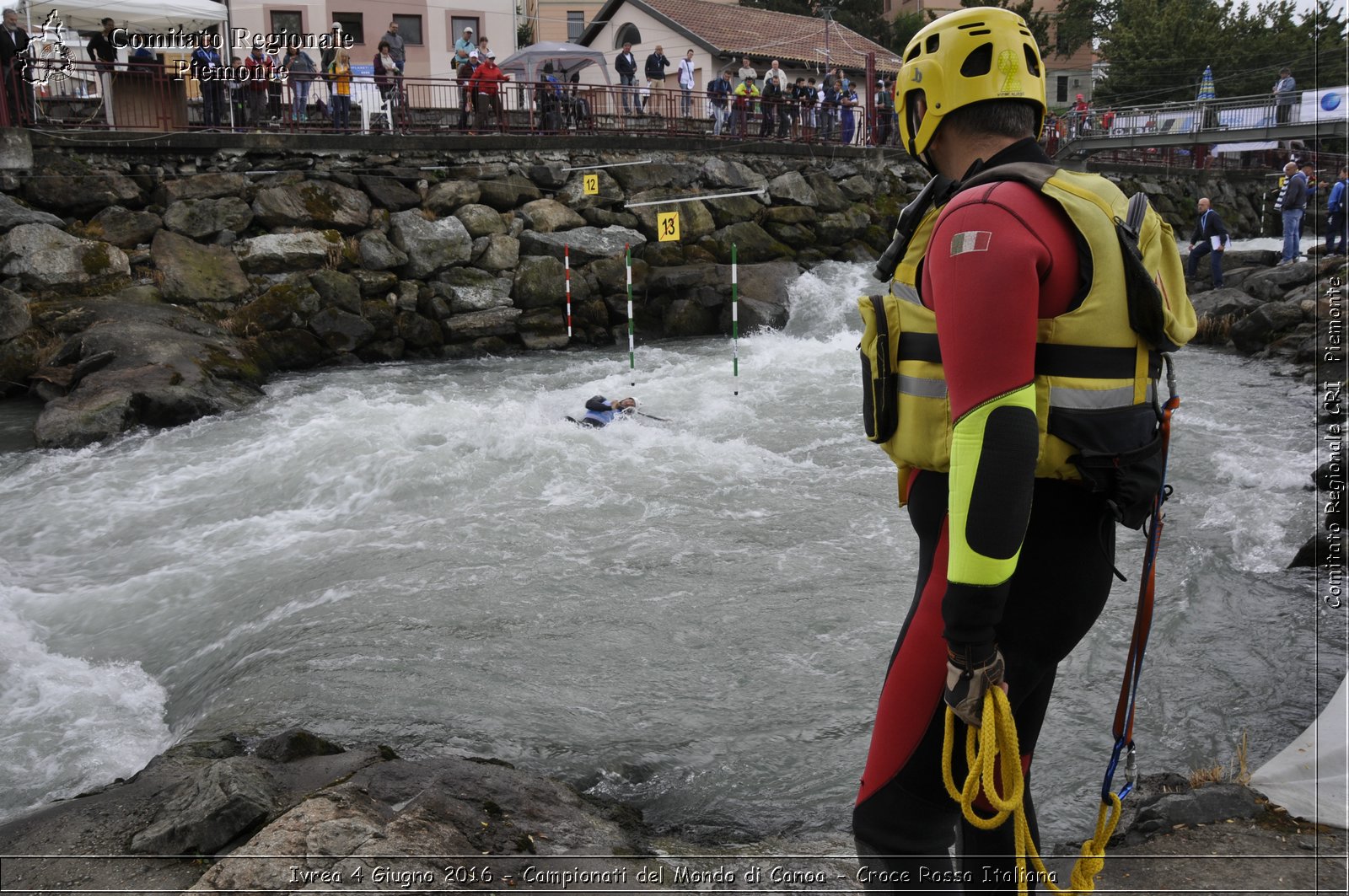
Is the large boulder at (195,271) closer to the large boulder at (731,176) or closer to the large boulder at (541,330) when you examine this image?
the large boulder at (541,330)

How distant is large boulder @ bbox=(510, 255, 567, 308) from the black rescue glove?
15136 millimetres

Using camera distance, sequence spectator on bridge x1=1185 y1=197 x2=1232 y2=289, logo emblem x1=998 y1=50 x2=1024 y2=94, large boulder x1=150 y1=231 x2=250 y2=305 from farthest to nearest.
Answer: spectator on bridge x1=1185 y1=197 x2=1232 y2=289 < large boulder x1=150 y1=231 x2=250 y2=305 < logo emblem x1=998 y1=50 x2=1024 y2=94

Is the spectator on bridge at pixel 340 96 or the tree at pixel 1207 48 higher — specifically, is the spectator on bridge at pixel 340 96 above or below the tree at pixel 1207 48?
below

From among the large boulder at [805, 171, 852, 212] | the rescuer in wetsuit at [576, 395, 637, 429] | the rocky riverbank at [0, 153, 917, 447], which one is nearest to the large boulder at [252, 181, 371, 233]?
the rocky riverbank at [0, 153, 917, 447]

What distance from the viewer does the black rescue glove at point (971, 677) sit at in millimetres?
1956

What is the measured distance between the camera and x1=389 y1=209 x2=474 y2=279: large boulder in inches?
632

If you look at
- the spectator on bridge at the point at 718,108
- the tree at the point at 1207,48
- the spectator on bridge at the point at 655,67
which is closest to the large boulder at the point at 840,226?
the spectator on bridge at the point at 718,108

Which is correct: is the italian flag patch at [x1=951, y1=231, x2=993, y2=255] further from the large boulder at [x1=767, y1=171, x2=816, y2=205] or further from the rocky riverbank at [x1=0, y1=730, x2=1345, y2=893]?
the large boulder at [x1=767, y1=171, x2=816, y2=205]

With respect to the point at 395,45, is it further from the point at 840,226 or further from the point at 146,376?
the point at 146,376

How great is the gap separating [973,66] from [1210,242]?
65.9 ft

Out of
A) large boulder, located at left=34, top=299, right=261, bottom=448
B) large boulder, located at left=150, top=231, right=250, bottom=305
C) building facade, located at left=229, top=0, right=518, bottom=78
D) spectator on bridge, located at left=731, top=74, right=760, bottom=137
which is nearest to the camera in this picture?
large boulder, located at left=34, top=299, right=261, bottom=448

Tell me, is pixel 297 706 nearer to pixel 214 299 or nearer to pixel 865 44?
pixel 214 299

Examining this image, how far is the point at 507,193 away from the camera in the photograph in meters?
17.6

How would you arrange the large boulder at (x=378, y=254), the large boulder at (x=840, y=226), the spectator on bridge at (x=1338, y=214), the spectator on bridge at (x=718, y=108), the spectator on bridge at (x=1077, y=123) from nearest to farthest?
the large boulder at (x=378, y=254)
the spectator on bridge at (x=1338, y=214)
the large boulder at (x=840, y=226)
the spectator on bridge at (x=718, y=108)
the spectator on bridge at (x=1077, y=123)
